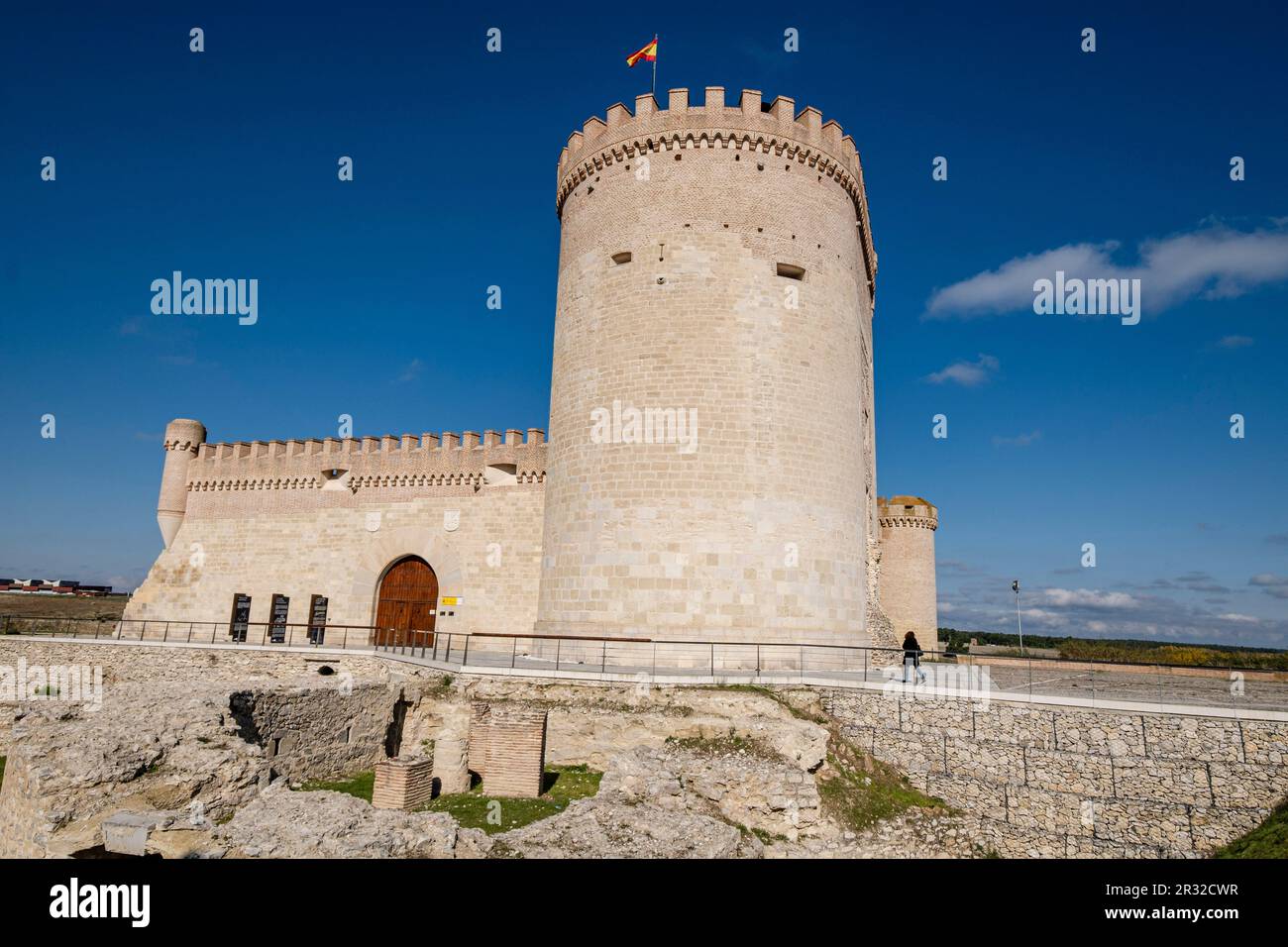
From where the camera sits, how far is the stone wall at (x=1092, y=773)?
10.6 metres

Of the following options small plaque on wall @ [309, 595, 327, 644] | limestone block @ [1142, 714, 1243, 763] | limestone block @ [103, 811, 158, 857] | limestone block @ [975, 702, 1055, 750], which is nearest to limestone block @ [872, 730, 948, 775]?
limestone block @ [975, 702, 1055, 750]

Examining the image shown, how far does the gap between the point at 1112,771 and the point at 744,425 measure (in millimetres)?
8787

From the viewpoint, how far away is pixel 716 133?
57.2 ft

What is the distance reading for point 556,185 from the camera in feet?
67.3

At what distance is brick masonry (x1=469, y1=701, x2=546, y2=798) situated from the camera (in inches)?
436

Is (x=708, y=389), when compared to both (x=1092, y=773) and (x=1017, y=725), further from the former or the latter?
(x=1092, y=773)

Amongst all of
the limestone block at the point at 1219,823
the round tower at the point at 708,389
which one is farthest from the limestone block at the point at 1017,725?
the round tower at the point at 708,389

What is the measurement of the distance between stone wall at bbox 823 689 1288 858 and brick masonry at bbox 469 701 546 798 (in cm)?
571

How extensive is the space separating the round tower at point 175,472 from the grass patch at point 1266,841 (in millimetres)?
29747

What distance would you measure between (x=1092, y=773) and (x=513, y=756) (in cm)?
854
